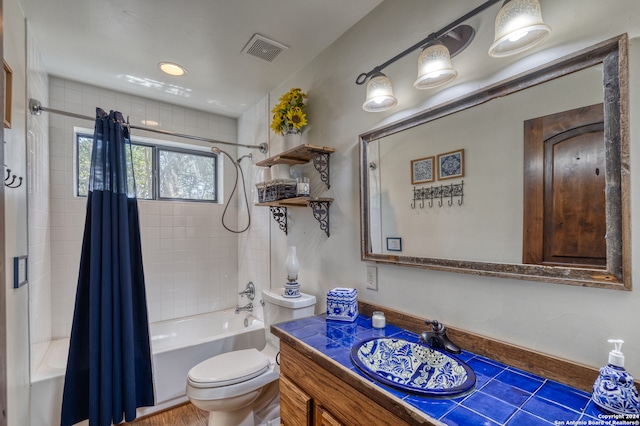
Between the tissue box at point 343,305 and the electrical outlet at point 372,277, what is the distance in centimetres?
11

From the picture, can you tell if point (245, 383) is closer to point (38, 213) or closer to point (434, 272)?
point (434, 272)

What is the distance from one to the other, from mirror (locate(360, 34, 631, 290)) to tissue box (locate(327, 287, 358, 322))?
22 centimetres

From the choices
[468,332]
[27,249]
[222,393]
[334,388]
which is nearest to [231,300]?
[222,393]

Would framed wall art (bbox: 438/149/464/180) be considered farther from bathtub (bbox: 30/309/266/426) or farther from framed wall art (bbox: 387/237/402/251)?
bathtub (bbox: 30/309/266/426)

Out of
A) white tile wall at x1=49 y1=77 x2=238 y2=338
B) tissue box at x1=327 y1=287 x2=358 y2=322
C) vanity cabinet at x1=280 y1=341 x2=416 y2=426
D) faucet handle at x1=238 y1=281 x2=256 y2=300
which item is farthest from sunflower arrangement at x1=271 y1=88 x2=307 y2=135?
faucet handle at x1=238 y1=281 x2=256 y2=300

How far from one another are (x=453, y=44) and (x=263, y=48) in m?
1.21

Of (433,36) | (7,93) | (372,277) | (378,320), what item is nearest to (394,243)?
(372,277)

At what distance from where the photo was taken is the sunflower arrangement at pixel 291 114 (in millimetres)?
1995

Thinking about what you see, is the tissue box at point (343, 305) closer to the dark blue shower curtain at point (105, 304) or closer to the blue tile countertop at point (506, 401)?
the blue tile countertop at point (506, 401)

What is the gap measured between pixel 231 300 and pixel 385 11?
2793 millimetres

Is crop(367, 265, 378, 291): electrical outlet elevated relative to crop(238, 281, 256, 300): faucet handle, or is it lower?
elevated

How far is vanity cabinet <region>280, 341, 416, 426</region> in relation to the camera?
91 cm

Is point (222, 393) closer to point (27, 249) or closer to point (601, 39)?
point (27, 249)

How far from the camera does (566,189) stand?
3.01ft
